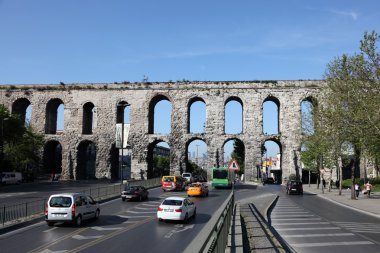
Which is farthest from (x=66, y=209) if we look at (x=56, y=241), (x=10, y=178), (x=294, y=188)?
(x=10, y=178)

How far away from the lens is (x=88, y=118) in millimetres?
65125

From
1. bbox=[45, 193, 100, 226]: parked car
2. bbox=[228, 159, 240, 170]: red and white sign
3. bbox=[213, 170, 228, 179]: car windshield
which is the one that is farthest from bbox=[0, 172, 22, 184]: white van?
bbox=[228, 159, 240, 170]: red and white sign

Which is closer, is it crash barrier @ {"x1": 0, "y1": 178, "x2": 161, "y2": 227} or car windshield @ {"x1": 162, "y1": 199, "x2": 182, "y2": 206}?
crash barrier @ {"x1": 0, "y1": 178, "x2": 161, "y2": 227}

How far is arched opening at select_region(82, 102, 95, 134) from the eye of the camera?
62656 millimetres

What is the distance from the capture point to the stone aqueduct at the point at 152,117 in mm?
59156

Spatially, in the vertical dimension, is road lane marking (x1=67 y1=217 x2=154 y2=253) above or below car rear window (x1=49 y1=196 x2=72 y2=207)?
below

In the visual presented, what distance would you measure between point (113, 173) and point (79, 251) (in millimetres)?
49508

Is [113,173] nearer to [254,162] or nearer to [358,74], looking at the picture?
[254,162]

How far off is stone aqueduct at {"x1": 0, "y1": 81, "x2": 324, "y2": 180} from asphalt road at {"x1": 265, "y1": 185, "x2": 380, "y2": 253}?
108 ft

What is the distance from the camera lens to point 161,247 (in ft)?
44.5

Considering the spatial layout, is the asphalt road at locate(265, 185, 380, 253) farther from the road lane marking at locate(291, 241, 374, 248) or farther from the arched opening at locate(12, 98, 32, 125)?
the arched opening at locate(12, 98, 32, 125)

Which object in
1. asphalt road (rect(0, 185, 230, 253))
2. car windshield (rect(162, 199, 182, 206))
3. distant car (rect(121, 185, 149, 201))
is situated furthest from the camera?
distant car (rect(121, 185, 149, 201))

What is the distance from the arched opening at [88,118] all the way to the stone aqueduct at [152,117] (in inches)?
7.4

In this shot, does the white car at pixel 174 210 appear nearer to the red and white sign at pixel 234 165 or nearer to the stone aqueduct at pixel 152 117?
the red and white sign at pixel 234 165
